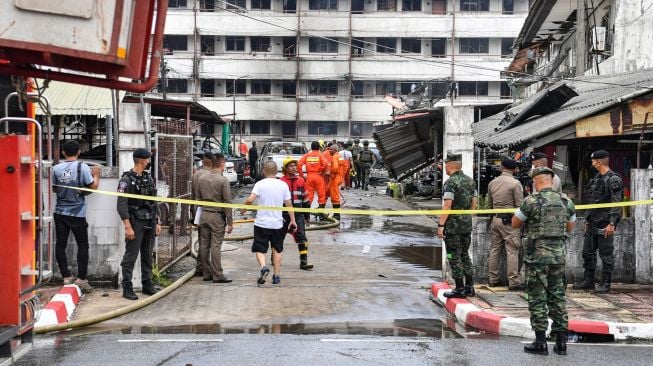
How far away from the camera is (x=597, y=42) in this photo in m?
21.5

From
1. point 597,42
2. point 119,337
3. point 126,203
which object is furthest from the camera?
point 597,42

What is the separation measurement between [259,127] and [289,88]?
3609mm

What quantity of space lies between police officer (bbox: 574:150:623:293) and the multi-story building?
47.4 meters

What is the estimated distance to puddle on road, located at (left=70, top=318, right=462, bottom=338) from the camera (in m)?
8.94

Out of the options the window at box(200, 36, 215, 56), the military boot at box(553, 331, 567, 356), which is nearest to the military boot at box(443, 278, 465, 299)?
the military boot at box(553, 331, 567, 356)

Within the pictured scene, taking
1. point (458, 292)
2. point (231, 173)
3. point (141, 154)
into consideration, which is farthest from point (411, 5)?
point (141, 154)

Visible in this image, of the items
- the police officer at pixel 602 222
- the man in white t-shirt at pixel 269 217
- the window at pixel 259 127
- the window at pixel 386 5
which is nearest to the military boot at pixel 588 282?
the police officer at pixel 602 222

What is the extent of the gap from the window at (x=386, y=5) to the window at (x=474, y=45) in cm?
536

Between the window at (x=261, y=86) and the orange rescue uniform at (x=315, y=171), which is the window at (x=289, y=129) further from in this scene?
the orange rescue uniform at (x=315, y=171)

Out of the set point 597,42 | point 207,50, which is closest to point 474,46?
point 207,50

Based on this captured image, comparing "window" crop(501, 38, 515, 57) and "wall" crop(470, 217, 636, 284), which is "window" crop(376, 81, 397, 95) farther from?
"wall" crop(470, 217, 636, 284)

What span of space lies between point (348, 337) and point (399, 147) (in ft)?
67.3

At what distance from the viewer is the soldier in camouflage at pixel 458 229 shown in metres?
10.5

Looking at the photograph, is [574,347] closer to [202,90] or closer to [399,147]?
[399,147]
